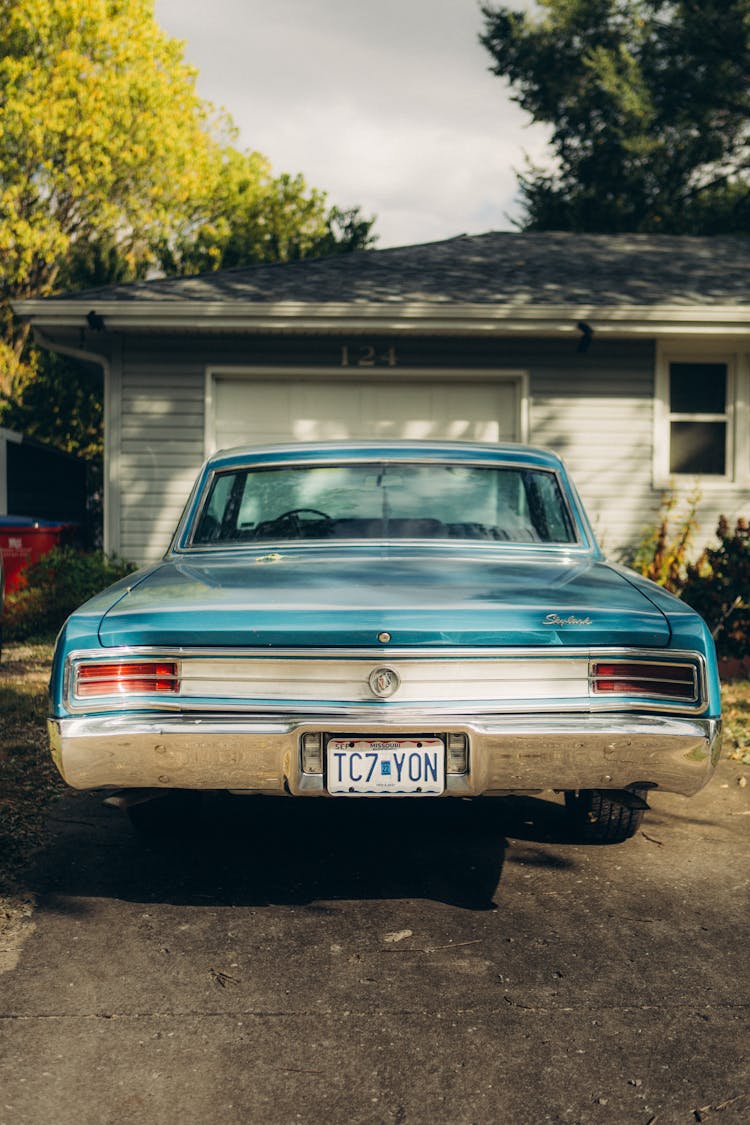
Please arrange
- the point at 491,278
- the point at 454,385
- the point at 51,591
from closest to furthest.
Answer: the point at 51,591
the point at 454,385
the point at 491,278

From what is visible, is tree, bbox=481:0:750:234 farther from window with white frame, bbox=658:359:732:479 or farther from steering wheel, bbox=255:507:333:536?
steering wheel, bbox=255:507:333:536

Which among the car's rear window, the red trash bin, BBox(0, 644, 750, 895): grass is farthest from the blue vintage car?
the red trash bin

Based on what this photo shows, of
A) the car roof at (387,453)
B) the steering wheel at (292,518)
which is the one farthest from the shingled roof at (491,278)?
the steering wheel at (292,518)

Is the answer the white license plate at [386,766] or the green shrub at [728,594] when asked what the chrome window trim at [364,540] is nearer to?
the white license plate at [386,766]

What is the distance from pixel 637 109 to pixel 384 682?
24119mm

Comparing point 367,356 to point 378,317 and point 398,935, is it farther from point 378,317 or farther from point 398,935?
point 398,935

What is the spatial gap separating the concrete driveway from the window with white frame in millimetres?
A: 7299

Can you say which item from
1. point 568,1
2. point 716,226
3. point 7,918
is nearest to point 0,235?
point 568,1

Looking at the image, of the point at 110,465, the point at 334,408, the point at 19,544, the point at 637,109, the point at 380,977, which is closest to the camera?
the point at 380,977

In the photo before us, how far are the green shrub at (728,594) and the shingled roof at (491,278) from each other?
3103 millimetres

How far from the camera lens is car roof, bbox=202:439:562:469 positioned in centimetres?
495

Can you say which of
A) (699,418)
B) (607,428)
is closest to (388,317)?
(607,428)

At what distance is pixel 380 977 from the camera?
319 centimetres

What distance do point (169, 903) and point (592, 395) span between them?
855cm
